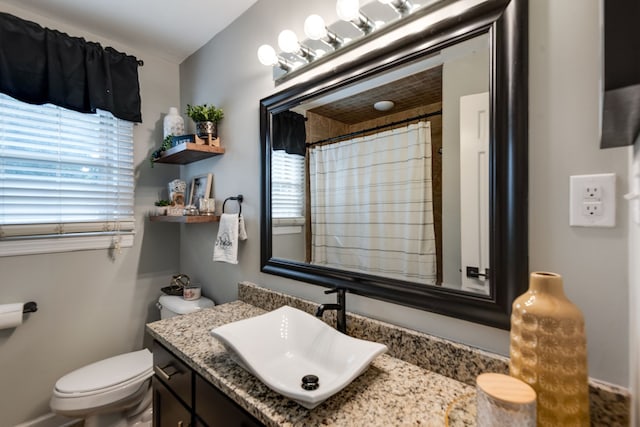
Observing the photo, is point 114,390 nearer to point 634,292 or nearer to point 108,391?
point 108,391

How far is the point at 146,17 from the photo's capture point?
1698mm

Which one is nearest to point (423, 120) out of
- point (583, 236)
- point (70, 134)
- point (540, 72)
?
point (540, 72)

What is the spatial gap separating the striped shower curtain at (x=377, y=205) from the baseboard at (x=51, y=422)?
1.83 metres

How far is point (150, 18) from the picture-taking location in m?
1.71

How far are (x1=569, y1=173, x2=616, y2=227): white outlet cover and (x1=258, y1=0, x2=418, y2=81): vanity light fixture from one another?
2.42 ft

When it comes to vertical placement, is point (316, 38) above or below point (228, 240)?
above

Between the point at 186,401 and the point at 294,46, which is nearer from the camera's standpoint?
the point at 186,401

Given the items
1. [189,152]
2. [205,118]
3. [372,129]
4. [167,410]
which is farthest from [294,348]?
[205,118]

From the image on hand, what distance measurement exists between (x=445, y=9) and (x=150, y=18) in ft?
5.48

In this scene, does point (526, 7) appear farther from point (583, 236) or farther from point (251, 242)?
point (251, 242)

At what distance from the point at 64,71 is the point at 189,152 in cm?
82

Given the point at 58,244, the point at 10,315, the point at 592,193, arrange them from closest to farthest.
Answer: the point at 592,193
the point at 10,315
the point at 58,244

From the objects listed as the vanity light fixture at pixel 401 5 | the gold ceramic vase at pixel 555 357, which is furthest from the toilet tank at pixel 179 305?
the vanity light fixture at pixel 401 5

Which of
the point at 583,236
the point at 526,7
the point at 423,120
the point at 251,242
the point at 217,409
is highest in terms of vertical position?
the point at 526,7
